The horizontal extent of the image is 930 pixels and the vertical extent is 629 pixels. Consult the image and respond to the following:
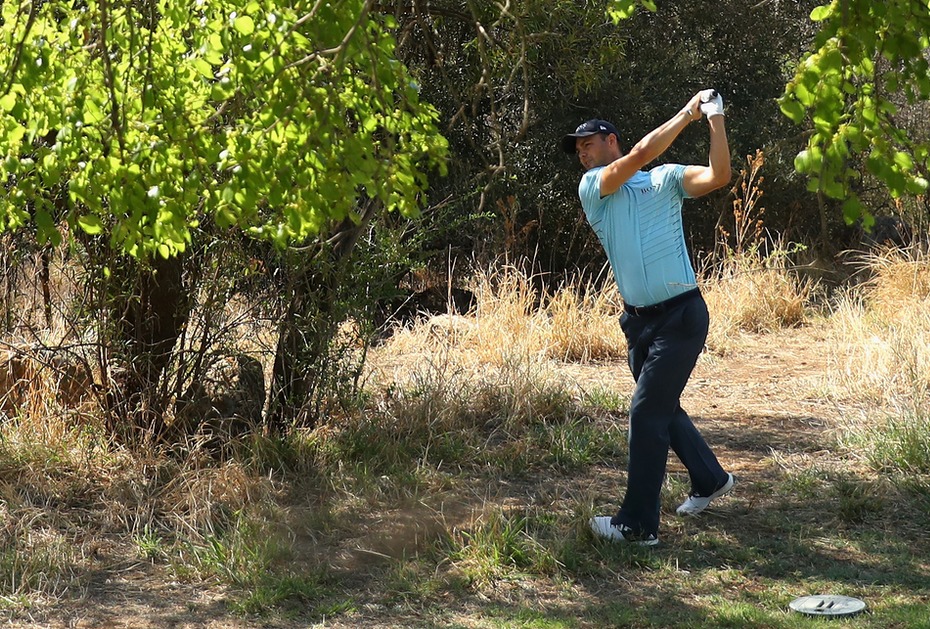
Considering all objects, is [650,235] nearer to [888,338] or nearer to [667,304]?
[667,304]

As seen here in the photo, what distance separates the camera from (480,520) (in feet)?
17.1

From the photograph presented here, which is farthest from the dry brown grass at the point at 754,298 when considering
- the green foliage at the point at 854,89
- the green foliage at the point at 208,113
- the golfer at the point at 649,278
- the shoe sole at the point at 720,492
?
the green foliage at the point at 854,89

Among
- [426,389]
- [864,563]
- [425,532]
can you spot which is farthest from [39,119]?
[864,563]

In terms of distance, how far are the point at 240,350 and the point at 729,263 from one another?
19.3ft

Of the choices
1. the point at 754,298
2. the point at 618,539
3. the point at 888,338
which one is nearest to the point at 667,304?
the point at 618,539

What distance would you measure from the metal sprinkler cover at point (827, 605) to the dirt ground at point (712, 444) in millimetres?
896

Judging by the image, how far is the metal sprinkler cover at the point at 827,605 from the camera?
446cm

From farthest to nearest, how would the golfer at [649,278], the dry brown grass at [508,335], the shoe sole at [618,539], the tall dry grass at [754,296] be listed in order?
the tall dry grass at [754,296]
the dry brown grass at [508,335]
the shoe sole at [618,539]
the golfer at [649,278]

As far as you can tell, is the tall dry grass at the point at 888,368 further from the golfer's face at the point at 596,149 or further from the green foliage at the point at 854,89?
the green foliage at the point at 854,89

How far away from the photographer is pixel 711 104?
4.46 meters

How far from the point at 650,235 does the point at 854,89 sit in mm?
1455

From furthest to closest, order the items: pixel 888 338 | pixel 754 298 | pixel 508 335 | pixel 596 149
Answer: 1. pixel 754 298
2. pixel 508 335
3. pixel 888 338
4. pixel 596 149

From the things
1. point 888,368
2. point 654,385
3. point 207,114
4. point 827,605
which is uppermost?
point 207,114

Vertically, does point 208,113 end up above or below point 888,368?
above
